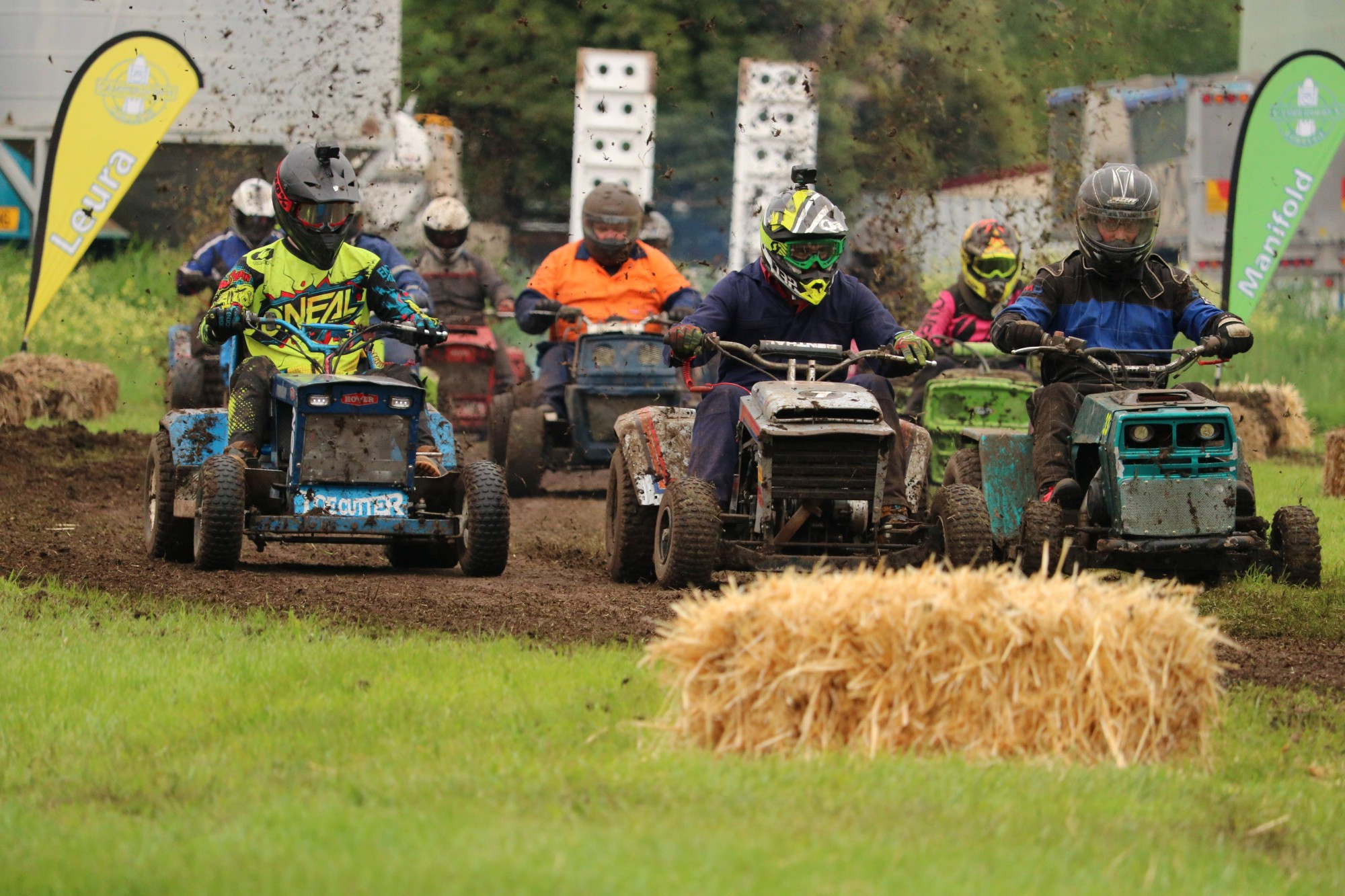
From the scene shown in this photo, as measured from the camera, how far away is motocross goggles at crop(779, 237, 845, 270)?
29.5 ft

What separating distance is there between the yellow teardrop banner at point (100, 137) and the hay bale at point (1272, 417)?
9.23 meters

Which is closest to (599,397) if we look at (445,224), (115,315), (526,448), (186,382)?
(526,448)

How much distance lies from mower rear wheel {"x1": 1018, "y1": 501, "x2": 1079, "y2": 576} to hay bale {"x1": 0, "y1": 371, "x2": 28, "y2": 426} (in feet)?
36.2

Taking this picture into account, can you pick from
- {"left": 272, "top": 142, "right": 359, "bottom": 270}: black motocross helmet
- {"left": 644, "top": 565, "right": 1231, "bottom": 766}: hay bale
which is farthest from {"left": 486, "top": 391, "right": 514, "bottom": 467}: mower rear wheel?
{"left": 644, "top": 565, "right": 1231, "bottom": 766}: hay bale

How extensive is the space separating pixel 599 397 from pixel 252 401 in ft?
14.9

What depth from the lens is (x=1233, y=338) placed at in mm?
8812

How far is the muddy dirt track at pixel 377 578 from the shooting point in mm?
7301

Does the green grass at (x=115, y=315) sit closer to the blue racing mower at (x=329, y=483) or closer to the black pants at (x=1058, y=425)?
the blue racing mower at (x=329, y=483)

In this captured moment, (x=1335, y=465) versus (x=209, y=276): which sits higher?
(x=209, y=276)

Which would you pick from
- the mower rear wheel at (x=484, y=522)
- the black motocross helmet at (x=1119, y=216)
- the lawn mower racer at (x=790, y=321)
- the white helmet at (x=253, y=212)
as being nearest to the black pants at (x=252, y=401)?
the mower rear wheel at (x=484, y=522)

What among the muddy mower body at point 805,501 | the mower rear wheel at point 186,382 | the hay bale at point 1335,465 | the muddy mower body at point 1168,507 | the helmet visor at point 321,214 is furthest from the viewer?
the hay bale at point 1335,465

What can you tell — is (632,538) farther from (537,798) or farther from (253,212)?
(253,212)

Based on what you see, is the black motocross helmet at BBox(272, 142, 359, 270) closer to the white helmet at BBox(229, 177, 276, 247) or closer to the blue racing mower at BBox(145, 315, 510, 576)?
the blue racing mower at BBox(145, 315, 510, 576)

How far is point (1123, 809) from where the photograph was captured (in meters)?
4.64
